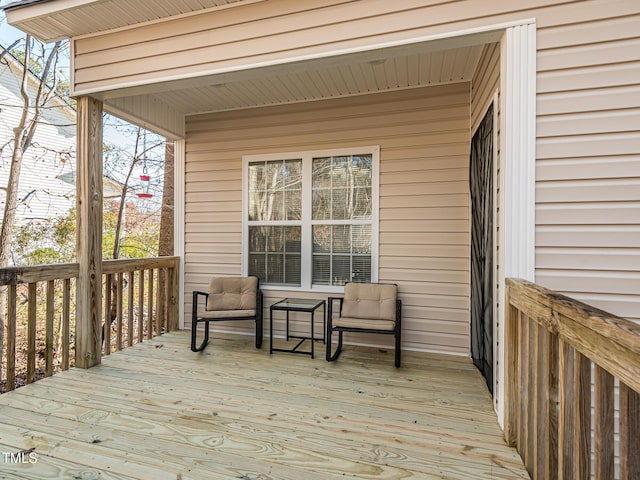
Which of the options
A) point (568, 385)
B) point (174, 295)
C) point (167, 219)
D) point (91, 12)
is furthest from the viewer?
point (167, 219)

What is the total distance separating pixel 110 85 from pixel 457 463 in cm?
375

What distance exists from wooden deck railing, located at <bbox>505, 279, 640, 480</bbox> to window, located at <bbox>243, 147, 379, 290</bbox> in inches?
80.6

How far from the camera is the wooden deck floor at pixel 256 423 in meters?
1.74

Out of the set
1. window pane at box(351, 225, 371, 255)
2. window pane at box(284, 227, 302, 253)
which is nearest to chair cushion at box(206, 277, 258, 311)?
window pane at box(284, 227, 302, 253)

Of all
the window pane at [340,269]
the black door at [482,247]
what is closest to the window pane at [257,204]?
the window pane at [340,269]

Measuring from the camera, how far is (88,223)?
3.05m

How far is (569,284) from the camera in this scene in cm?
196

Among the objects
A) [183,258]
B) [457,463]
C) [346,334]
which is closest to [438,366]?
[346,334]

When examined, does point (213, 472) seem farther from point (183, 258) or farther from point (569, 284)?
point (183, 258)

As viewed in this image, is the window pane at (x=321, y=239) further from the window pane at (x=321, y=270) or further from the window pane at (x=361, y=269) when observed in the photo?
the window pane at (x=361, y=269)

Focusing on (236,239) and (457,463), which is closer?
(457,463)

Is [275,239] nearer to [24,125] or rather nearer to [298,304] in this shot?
[298,304]

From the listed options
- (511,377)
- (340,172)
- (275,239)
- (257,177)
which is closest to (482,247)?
(511,377)

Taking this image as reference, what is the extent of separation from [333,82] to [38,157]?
586 centimetres
